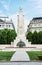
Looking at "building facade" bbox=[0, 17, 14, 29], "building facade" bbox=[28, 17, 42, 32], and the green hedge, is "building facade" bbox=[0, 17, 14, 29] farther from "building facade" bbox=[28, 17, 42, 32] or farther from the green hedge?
the green hedge

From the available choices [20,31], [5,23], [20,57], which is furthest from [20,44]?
[5,23]

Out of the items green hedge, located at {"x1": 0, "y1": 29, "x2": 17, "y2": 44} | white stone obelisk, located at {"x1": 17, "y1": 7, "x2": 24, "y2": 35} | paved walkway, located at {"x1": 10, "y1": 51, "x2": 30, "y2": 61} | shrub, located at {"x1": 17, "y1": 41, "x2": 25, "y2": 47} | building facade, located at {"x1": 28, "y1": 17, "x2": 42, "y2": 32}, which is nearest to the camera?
paved walkway, located at {"x1": 10, "y1": 51, "x2": 30, "y2": 61}

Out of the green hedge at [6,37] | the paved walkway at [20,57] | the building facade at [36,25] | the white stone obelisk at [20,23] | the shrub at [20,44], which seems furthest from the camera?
the building facade at [36,25]

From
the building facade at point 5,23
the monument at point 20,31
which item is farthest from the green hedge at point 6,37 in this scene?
the building facade at point 5,23

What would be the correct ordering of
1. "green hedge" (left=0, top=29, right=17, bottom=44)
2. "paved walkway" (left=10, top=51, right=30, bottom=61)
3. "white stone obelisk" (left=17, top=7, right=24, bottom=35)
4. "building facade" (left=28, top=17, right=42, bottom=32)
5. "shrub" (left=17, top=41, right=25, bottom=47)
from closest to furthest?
"paved walkway" (left=10, top=51, right=30, bottom=61) → "shrub" (left=17, top=41, right=25, bottom=47) → "white stone obelisk" (left=17, top=7, right=24, bottom=35) → "green hedge" (left=0, top=29, right=17, bottom=44) → "building facade" (left=28, top=17, right=42, bottom=32)

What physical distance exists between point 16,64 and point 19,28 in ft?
112

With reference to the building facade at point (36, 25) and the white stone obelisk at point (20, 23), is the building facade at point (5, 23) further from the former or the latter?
the white stone obelisk at point (20, 23)

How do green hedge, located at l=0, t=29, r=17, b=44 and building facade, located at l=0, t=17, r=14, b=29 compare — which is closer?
green hedge, located at l=0, t=29, r=17, b=44

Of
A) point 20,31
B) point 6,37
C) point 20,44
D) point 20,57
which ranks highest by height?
point 20,31

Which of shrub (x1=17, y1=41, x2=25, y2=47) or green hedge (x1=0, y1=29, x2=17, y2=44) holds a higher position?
green hedge (x1=0, y1=29, x2=17, y2=44)

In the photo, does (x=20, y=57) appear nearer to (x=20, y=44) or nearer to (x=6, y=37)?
(x=20, y=44)

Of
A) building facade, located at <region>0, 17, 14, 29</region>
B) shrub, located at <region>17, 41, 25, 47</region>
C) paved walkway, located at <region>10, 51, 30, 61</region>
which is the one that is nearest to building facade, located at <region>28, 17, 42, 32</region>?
building facade, located at <region>0, 17, 14, 29</region>

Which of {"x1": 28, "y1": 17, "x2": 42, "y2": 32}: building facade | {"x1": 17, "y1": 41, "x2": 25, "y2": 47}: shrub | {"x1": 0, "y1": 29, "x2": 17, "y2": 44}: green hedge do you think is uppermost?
{"x1": 28, "y1": 17, "x2": 42, "y2": 32}: building facade

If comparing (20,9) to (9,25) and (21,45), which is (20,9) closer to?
(21,45)
